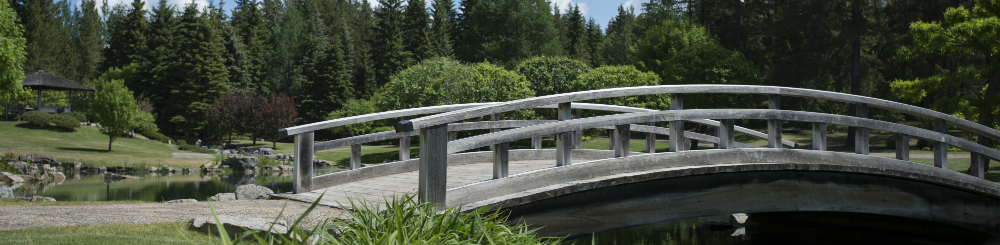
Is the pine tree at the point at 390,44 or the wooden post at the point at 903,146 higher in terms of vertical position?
the pine tree at the point at 390,44

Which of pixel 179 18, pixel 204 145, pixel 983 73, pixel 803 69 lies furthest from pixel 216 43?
pixel 983 73

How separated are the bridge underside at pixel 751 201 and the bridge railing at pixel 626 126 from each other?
36 cm

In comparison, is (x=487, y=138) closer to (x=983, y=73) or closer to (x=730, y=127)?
(x=730, y=127)

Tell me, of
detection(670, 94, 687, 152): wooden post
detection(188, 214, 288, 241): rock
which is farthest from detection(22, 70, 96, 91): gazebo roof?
detection(670, 94, 687, 152): wooden post

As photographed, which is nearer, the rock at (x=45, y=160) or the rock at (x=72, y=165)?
the rock at (x=45, y=160)

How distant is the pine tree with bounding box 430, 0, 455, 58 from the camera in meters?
51.0

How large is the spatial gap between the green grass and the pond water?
835 centimetres

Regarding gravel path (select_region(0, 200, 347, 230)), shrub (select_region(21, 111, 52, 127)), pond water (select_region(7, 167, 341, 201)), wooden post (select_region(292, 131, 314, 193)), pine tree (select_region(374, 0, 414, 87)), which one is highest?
pine tree (select_region(374, 0, 414, 87))

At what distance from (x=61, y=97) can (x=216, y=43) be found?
10.5 metres

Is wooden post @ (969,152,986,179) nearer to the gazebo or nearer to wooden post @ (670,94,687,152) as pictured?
wooden post @ (670,94,687,152)

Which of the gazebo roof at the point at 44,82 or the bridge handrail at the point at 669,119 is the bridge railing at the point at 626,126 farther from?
the gazebo roof at the point at 44,82

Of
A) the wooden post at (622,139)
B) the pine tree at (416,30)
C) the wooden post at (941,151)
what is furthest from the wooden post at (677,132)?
the pine tree at (416,30)

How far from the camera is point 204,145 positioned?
38.6 metres

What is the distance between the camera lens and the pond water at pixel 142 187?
14250 millimetres
